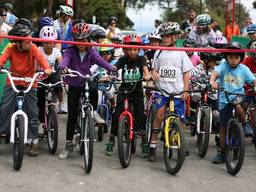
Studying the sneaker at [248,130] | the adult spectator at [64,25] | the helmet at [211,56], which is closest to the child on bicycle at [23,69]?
the helmet at [211,56]

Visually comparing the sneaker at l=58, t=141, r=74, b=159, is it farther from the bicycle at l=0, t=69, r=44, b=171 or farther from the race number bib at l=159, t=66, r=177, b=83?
the race number bib at l=159, t=66, r=177, b=83

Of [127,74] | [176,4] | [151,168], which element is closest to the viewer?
[151,168]

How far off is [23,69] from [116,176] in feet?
6.58

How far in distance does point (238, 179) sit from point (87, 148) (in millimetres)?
1911

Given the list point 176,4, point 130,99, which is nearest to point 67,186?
point 130,99

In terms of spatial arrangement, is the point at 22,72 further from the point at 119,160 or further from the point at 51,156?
the point at 119,160

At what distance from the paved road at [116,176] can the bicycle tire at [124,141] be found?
0.11 metres

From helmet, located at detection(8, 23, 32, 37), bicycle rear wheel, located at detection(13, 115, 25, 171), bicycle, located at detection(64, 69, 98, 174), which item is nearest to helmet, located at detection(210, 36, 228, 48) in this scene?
bicycle, located at detection(64, 69, 98, 174)

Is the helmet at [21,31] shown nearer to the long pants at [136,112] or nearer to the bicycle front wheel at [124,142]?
the long pants at [136,112]

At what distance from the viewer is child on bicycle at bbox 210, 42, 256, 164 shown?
22.2 ft

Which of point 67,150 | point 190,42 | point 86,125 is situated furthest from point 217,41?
point 86,125

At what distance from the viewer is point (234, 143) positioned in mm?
6559

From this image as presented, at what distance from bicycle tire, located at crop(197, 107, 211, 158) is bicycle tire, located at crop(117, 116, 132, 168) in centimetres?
114

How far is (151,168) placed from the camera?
6.60 metres
